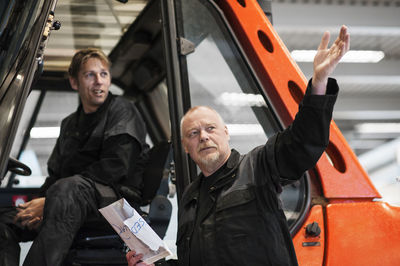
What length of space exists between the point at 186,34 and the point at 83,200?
913mm

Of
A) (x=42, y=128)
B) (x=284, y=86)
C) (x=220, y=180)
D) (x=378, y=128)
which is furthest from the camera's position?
(x=378, y=128)

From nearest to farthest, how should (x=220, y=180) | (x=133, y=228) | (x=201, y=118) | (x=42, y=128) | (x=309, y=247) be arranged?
(x=133, y=228) < (x=220, y=180) < (x=201, y=118) < (x=309, y=247) < (x=42, y=128)

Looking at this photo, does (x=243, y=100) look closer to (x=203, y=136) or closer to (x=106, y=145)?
(x=203, y=136)

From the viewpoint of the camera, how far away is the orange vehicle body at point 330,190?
7.23 feet

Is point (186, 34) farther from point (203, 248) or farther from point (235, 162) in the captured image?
point (203, 248)

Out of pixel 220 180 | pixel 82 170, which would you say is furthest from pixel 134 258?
pixel 82 170

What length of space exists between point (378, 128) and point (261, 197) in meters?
14.5

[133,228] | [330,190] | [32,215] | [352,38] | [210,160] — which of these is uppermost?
[352,38]

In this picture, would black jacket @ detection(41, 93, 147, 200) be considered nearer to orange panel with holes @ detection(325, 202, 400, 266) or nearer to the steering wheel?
the steering wheel

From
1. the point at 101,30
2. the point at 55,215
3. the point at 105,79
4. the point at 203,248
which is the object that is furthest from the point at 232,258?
the point at 101,30

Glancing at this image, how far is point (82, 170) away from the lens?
2.58 meters

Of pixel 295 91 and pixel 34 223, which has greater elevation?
pixel 295 91

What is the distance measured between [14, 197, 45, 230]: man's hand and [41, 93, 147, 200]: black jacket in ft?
0.79

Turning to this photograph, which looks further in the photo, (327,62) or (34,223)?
(34,223)
